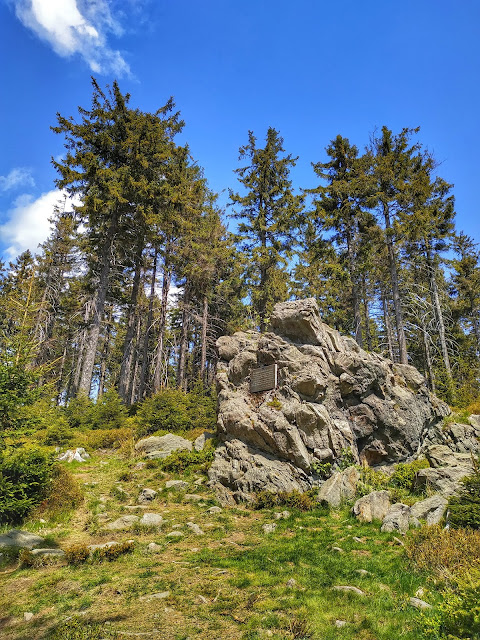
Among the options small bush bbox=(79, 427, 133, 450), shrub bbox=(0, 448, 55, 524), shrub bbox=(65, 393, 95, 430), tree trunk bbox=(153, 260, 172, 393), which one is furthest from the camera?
tree trunk bbox=(153, 260, 172, 393)

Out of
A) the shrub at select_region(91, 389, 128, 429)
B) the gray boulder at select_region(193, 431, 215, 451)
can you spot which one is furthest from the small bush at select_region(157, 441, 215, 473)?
the shrub at select_region(91, 389, 128, 429)

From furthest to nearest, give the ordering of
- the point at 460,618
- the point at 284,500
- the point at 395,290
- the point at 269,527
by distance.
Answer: the point at 395,290
the point at 284,500
the point at 269,527
the point at 460,618

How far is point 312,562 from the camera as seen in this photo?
22.2ft

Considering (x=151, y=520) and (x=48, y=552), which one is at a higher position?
(x=151, y=520)

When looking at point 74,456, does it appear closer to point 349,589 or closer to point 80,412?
point 80,412

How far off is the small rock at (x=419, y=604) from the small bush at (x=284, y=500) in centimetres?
510

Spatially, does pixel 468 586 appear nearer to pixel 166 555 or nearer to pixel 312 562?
pixel 312 562

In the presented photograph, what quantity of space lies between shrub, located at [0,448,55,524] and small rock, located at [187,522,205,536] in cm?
372

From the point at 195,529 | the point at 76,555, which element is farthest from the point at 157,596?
the point at 195,529

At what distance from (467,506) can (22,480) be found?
9.85 m

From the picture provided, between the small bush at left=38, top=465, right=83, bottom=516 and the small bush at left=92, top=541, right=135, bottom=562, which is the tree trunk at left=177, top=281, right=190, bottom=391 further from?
the small bush at left=92, top=541, right=135, bottom=562

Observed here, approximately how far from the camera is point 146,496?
10531mm

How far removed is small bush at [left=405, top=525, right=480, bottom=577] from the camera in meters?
5.66

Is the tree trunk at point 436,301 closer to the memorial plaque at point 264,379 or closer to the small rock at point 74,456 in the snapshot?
the memorial plaque at point 264,379
